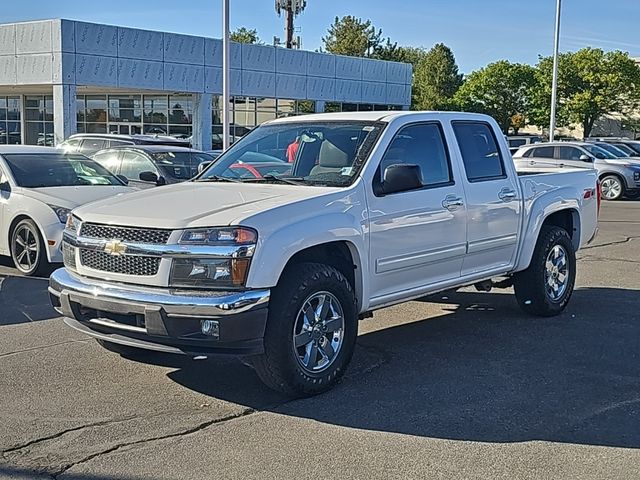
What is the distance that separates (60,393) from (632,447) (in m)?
3.66

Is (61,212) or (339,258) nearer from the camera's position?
(339,258)

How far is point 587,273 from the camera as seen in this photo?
35.9 feet

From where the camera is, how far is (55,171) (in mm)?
10781

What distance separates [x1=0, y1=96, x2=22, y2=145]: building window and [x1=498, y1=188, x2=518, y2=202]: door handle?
38071mm

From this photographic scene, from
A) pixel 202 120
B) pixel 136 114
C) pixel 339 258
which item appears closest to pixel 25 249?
pixel 339 258

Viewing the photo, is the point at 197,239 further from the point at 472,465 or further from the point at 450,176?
the point at 450,176

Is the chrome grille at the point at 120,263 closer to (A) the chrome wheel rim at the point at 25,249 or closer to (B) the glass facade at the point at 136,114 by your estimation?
(A) the chrome wheel rim at the point at 25,249

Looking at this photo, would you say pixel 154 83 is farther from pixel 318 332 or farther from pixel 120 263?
pixel 318 332

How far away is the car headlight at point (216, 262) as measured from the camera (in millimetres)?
5125

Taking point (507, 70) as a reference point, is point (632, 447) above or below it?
below

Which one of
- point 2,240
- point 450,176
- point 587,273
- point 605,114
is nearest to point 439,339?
point 450,176

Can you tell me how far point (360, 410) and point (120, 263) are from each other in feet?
6.00

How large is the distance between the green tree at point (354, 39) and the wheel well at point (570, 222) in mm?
74433

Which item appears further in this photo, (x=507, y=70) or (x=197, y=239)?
(x=507, y=70)
